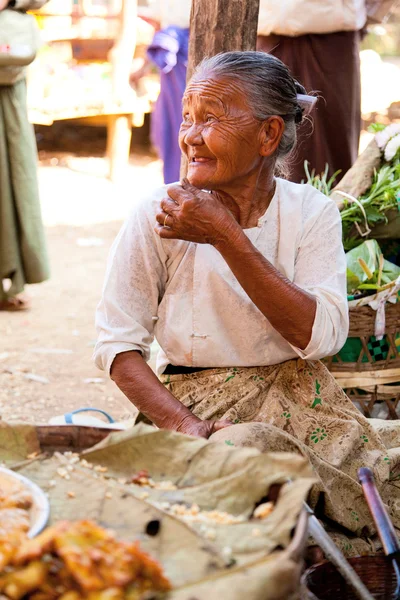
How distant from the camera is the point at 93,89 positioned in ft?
32.2

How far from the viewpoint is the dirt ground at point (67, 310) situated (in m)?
4.52

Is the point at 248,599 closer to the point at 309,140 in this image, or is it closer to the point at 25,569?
the point at 25,569

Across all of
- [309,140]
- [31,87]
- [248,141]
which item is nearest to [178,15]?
[309,140]

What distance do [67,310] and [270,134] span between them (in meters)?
3.69

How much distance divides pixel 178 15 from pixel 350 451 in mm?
4920

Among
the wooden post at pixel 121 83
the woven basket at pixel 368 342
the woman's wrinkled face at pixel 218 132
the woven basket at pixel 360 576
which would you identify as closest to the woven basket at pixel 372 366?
the woven basket at pixel 368 342

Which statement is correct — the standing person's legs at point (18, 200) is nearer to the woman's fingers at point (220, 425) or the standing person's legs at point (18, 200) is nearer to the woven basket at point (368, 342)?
the woven basket at point (368, 342)

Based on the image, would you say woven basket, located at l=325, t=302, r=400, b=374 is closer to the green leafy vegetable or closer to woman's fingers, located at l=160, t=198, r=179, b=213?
the green leafy vegetable

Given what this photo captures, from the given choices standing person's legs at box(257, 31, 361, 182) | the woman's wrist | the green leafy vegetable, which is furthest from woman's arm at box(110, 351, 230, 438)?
standing person's legs at box(257, 31, 361, 182)

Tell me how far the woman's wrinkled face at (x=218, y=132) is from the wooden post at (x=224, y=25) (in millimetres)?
866

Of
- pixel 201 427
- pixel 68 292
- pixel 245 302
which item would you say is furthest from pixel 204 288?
pixel 68 292

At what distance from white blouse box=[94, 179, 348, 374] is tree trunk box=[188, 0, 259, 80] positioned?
3.20 ft

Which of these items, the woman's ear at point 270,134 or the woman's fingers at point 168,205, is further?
the woman's ear at point 270,134

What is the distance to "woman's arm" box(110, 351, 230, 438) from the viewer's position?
97.3 inches
